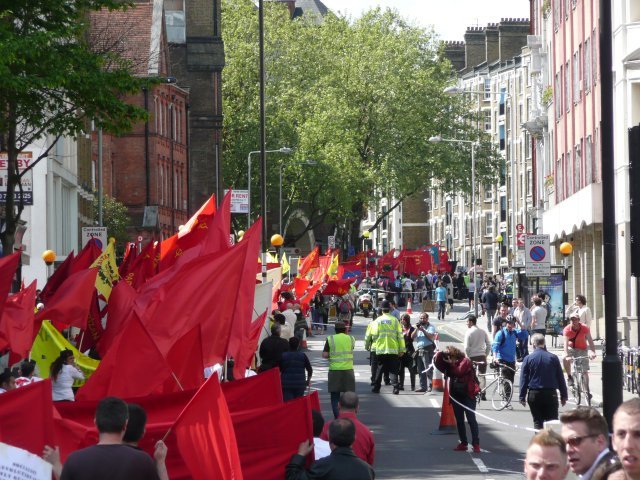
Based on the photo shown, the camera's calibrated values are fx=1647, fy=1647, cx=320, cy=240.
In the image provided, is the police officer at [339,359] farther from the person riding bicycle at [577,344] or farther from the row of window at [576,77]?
the row of window at [576,77]

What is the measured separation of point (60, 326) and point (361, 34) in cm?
7317

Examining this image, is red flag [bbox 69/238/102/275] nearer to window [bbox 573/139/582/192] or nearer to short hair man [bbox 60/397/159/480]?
short hair man [bbox 60/397/159/480]

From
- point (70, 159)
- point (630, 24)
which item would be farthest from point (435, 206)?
point (630, 24)

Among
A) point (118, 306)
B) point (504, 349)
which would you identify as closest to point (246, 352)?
point (118, 306)

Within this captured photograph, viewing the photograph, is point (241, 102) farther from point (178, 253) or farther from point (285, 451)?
point (285, 451)

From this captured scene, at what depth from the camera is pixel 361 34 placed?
8894cm

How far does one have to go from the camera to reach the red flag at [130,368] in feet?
36.0

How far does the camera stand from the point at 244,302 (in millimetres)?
13711

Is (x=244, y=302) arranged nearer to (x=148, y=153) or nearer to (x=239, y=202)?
(x=239, y=202)

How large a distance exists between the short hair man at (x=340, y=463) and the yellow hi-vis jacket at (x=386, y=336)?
60.0 ft

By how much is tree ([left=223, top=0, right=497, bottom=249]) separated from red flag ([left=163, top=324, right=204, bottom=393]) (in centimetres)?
7076

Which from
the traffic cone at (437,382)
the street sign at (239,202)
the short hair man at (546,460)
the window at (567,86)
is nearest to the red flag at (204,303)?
the short hair man at (546,460)

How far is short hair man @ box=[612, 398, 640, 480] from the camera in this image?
229 inches

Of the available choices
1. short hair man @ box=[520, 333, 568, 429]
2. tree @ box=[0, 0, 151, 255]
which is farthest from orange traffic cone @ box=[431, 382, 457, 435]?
tree @ box=[0, 0, 151, 255]
